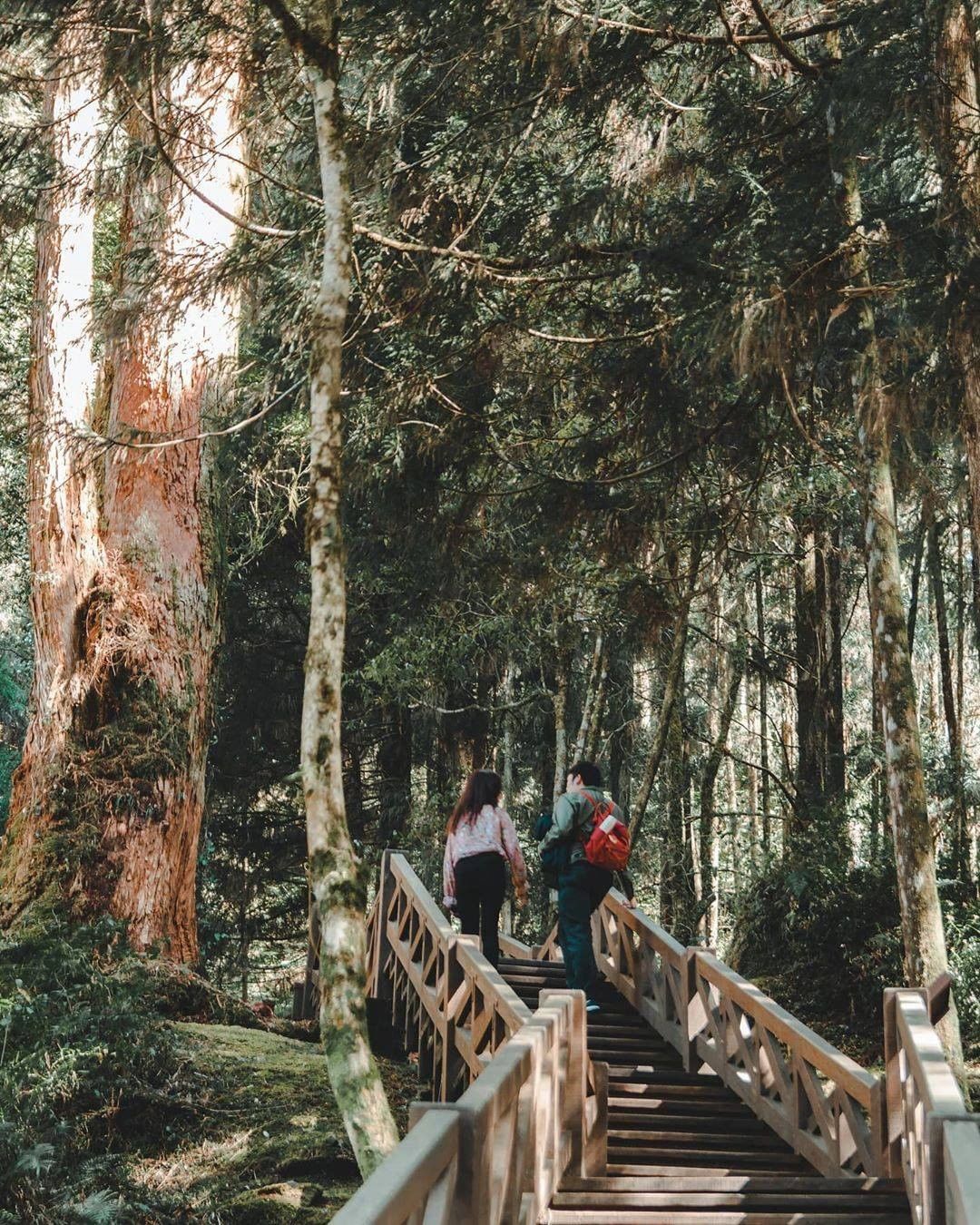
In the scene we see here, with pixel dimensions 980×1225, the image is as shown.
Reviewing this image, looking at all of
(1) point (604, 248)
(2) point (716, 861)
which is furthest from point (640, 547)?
(2) point (716, 861)

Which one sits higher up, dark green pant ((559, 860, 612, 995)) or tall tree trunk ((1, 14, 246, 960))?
tall tree trunk ((1, 14, 246, 960))

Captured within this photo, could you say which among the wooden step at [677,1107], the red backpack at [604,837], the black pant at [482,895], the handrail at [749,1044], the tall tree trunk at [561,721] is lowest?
the wooden step at [677,1107]

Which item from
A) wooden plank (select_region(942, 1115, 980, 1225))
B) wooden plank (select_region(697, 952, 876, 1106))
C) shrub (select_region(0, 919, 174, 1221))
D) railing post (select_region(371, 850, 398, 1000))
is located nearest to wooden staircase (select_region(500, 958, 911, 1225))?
wooden plank (select_region(697, 952, 876, 1106))

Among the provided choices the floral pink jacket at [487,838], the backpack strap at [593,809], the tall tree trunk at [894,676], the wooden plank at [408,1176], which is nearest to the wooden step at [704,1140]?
the tall tree trunk at [894,676]

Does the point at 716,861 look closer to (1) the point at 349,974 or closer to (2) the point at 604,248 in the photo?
(2) the point at 604,248

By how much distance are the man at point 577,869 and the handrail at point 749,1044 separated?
0.74 m

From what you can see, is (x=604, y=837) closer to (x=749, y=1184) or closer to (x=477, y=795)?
A: (x=477, y=795)

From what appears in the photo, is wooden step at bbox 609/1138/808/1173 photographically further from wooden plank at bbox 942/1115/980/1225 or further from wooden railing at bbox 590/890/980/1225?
wooden plank at bbox 942/1115/980/1225

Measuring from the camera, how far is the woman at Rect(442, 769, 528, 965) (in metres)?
9.06

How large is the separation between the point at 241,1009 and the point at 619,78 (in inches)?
304

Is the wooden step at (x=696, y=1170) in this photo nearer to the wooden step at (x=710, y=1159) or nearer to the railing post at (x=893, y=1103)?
the wooden step at (x=710, y=1159)

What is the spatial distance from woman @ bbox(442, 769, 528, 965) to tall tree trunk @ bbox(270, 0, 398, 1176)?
3.57 m

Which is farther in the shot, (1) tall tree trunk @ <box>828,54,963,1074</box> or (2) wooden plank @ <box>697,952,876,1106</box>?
(1) tall tree trunk @ <box>828,54,963,1074</box>

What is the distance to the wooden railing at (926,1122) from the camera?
3018 millimetres
